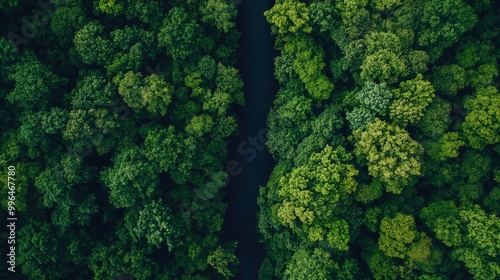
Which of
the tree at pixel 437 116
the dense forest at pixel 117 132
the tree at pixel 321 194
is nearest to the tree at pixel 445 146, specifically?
the tree at pixel 437 116

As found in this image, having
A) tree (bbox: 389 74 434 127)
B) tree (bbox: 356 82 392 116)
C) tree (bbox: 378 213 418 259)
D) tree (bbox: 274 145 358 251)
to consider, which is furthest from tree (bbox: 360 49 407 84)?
tree (bbox: 378 213 418 259)

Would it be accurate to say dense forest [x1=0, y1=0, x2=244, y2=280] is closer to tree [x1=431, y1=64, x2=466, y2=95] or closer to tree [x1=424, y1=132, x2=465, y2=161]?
tree [x1=431, y1=64, x2=466, y2=95]

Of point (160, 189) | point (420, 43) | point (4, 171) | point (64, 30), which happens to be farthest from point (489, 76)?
point (4, 171)

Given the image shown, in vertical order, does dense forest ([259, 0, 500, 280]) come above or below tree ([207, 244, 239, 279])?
above

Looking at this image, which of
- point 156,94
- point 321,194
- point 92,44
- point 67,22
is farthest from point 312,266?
point 67,22

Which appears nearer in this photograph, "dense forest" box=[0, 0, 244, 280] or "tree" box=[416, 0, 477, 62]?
"tree" box=[416, 0, 477, 62]

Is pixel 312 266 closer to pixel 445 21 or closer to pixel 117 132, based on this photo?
pixel 117 132

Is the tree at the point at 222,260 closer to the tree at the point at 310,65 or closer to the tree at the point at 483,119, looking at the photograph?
the tree at the point at 310,65
